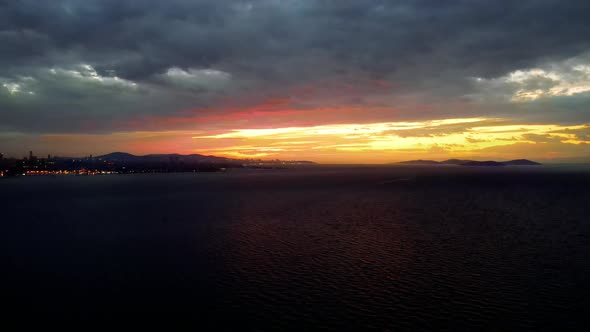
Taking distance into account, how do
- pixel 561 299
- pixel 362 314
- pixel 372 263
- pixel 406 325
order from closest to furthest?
pixel 406 325
pixel 362 314
pixel 561 299
pixel 372 263

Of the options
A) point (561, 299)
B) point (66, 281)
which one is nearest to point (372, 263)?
point (561, 299)

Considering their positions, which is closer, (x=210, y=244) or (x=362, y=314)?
(x=362, y=314)

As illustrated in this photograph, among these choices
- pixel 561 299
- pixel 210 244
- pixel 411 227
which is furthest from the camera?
pixel 411 227

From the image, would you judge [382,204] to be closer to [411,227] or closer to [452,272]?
[411,227]

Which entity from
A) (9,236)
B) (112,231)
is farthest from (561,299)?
(9,236)

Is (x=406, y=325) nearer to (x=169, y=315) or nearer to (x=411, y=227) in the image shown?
(x=169, y=315)

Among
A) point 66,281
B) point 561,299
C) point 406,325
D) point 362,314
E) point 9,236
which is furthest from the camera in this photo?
point 9,236

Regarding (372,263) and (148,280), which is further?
(372,263)

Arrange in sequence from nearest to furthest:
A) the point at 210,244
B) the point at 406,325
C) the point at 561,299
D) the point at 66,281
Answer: the point at 406,325, the point at 561,299, the point at 66,281, the point at 210,244
